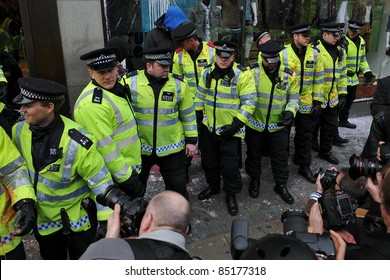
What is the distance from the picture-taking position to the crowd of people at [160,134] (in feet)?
8.46

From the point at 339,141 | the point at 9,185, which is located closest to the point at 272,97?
the point at 339,141

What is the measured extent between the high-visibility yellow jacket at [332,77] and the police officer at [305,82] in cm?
29

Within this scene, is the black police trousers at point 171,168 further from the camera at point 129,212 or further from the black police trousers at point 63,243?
the camera at point 129,212

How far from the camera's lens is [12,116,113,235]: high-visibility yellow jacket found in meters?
2.68

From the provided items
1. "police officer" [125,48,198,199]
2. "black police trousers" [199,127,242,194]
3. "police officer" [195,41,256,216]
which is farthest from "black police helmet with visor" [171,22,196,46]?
"black police trousers" [199,127,242,194]

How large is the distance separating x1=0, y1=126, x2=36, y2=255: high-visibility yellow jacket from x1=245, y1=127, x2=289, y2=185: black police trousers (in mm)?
2810

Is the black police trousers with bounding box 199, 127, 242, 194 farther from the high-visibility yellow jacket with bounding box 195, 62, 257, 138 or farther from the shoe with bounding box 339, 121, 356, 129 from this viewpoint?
the shoe with bounding box 339, 121, 356, 129

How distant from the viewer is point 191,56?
16.4ft

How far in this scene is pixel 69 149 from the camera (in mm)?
2668

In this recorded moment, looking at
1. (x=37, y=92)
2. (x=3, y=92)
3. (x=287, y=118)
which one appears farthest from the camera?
(x=287, y=118)

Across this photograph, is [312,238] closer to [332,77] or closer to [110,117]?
[110,117]

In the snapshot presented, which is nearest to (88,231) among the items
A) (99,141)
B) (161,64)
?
(99,141)

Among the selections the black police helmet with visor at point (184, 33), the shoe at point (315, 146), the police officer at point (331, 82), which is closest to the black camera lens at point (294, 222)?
the black police helmet with visor at point (184, 33)

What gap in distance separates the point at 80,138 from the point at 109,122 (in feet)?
1.57
